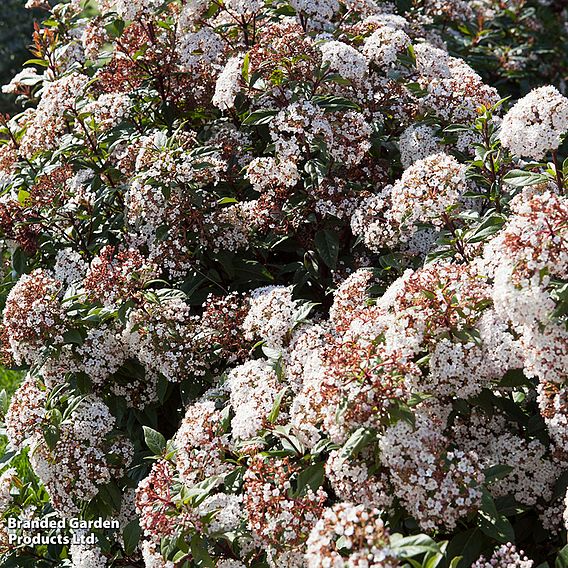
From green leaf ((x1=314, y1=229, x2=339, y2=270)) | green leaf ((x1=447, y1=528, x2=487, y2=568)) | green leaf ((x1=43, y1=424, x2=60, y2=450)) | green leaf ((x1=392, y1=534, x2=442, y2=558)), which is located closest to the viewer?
green leaf ((x1=392, y1=534, x2=442, y2=558))

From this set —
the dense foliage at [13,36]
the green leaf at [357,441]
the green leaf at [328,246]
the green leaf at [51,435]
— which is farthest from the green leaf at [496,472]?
the dense foliage at [13,36]

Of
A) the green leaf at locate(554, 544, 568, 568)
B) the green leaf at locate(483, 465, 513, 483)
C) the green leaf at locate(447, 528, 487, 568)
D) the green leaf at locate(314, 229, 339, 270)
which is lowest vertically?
the green leaf at locate(447, 528, 487, 568)

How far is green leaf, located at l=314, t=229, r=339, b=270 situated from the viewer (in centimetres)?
379

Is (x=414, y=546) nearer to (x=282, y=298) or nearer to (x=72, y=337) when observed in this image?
(x=282, y=298)

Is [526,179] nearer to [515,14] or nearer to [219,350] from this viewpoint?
[219,350]

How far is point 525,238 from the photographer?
7.75 ft

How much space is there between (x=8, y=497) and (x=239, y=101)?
2.26 metres

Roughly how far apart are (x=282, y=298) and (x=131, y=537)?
1149mm

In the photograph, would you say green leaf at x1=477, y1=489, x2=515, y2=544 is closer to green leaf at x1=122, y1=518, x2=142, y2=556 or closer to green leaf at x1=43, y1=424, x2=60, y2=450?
green leaf at x1=122, y1=518, x2=142, y2=556

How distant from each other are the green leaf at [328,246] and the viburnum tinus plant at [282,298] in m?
0.01

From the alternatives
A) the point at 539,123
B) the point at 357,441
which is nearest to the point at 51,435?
the point at 357,441

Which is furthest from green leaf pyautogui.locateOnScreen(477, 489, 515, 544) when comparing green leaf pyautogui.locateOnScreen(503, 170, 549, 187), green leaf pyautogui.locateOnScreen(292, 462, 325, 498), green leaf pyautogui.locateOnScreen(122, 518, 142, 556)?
green leaf pyautogui.locateOnScreen(122, 518, 142, 556)

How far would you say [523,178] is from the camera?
3.11 metres

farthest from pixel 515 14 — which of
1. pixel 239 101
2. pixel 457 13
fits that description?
pixel 239 101
